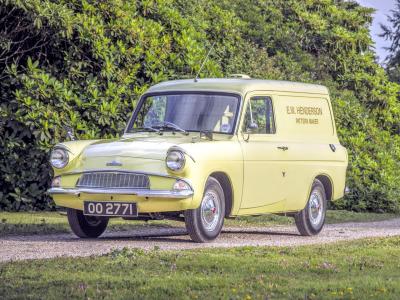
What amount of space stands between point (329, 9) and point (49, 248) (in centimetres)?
1886

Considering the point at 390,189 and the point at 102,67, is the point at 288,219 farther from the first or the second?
the point at 390,189

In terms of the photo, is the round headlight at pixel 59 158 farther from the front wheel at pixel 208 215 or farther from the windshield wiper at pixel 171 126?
the front wheel at pixel 208 215

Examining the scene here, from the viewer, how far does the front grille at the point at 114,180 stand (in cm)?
1227

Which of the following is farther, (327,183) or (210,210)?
(327,183)

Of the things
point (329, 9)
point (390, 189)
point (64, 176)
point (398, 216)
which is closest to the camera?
point (64, 176)

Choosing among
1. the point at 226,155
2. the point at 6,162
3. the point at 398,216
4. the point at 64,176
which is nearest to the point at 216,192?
the point at 226,155

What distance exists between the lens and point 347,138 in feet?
79.9

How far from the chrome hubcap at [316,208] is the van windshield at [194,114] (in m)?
2.23

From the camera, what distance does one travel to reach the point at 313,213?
15070 millimetres

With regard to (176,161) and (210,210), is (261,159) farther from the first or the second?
(176,161)

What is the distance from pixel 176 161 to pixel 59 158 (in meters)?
1.66

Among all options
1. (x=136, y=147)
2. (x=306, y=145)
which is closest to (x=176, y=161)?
(x=136, y=147)

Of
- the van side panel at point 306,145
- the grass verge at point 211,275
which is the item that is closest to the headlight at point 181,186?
the grass verge at point 211,275

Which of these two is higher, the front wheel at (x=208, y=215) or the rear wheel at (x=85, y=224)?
the front wheel at (x=208, y=215)
